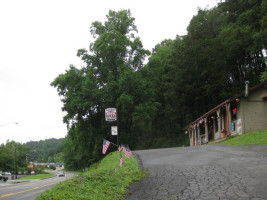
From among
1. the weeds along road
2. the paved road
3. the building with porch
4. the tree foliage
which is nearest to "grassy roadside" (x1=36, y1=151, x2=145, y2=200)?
the paved road

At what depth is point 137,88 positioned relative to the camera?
3631cm

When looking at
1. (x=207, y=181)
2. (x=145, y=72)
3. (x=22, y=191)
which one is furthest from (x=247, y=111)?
(x=22, y=191)

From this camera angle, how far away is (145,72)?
1507 inches

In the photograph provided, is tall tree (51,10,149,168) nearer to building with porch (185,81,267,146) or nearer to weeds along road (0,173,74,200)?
building with porch (185,81,267,146)

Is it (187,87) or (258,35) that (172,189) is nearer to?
(258,35)

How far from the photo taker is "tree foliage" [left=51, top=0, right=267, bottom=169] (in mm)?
34906

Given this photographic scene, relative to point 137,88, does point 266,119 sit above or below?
below

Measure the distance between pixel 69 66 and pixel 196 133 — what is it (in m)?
18.1

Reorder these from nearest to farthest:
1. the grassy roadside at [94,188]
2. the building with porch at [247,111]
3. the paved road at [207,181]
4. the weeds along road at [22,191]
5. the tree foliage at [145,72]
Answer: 1. the paved road at [207,181]
2. the grassy roadside at [94,188]
3. the weeds along road at [22,191]
4. the building with porch at [247,111]
5. the tree foliage at [145,72]

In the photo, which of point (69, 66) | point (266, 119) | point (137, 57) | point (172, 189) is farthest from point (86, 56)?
point (172, 189)

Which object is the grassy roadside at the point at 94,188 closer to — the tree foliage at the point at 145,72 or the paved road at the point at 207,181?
the paved road at the point at 207,181

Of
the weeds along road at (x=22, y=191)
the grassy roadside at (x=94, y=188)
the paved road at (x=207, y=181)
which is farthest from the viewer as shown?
the weeds along road at (x=22, y=191)

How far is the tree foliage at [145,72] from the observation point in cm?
3491

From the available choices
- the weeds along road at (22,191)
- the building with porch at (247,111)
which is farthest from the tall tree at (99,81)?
the weeds along road at (22,191)
